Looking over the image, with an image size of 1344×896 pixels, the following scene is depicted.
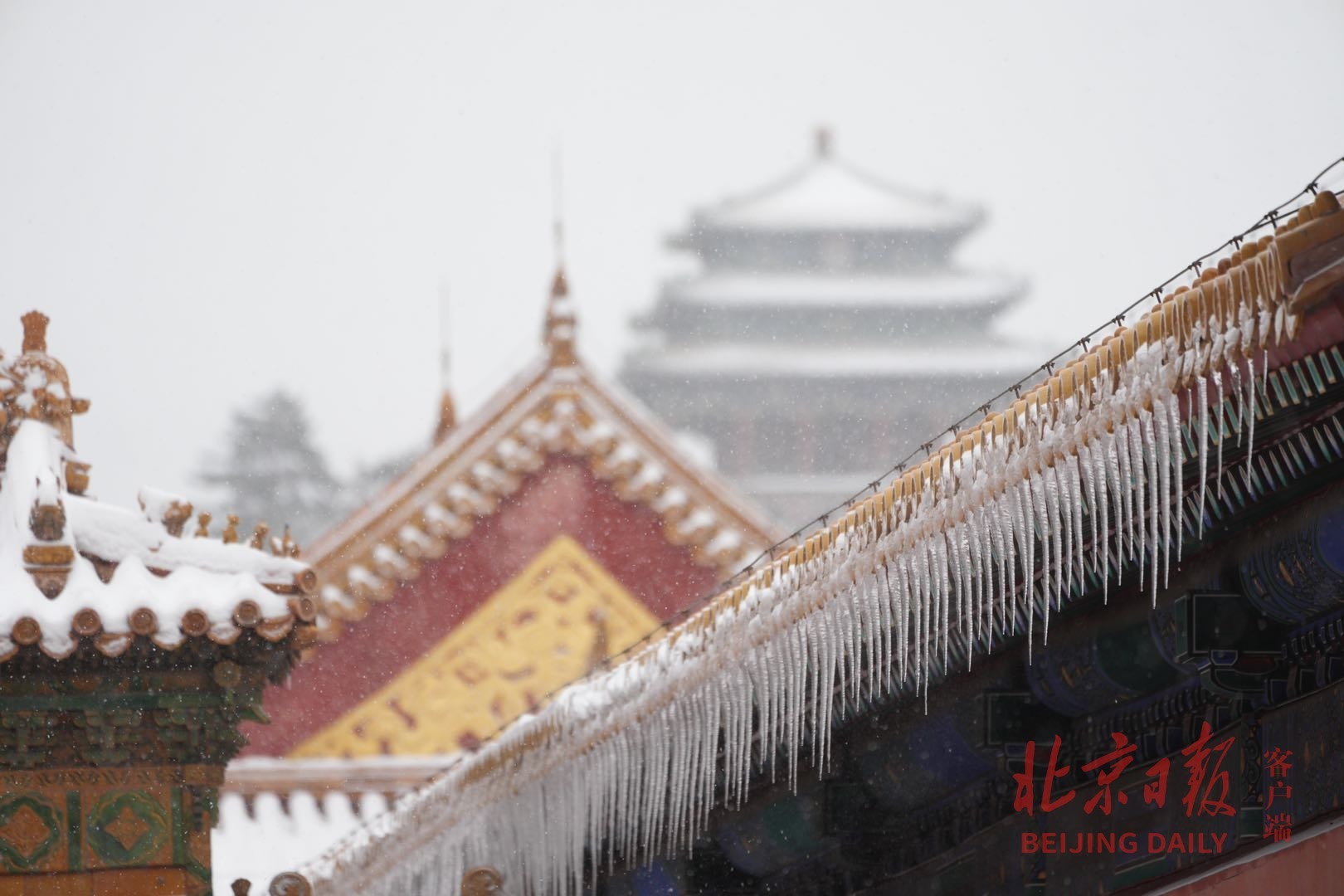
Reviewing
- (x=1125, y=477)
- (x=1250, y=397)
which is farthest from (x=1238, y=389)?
(x=1125, y=477)

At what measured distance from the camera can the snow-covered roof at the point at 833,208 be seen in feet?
114

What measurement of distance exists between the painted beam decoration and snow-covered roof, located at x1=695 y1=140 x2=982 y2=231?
2994cm

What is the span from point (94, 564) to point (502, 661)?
446 cm

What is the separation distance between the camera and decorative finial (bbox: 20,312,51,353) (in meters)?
5.68

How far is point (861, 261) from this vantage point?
115ft

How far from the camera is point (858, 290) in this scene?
34156mm

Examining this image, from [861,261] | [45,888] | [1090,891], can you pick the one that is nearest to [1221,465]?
[1090,891]

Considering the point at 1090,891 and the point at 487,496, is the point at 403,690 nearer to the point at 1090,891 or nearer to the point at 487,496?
the point at 487,496

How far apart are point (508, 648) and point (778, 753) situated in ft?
16.0

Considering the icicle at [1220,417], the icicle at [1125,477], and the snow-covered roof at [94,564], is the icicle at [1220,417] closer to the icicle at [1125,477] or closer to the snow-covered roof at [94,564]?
the icicle at [1125,477]

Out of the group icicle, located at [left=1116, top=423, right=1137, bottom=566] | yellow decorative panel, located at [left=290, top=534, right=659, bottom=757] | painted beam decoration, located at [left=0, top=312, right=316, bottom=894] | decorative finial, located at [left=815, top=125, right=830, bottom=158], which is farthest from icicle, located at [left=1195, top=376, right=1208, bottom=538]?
decorative finial, located at [left=815, top=125, right=830, bottom=158]

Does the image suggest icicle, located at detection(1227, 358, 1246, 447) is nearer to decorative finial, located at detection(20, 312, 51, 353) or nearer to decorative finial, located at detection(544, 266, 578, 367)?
decorative finial, located at detection(20, 312, 51, 353)

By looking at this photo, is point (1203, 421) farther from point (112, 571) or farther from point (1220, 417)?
point (112, 571)

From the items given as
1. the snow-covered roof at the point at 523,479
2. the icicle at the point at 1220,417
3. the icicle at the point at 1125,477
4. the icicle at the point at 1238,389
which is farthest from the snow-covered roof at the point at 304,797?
the icicle at the point at 1238,389
